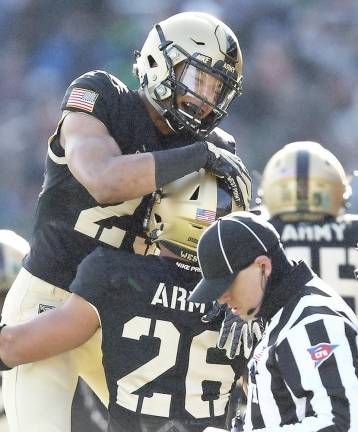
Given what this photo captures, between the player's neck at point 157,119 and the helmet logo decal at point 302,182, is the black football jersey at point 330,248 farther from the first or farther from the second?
the player's neck at point 157,119

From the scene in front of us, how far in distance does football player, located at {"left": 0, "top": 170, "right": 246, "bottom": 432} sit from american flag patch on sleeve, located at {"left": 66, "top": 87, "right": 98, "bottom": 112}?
0.47m

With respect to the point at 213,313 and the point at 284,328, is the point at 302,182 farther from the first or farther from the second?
the point at 284,328

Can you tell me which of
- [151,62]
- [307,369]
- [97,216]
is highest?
[151,62]

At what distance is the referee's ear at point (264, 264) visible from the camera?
2385 mm

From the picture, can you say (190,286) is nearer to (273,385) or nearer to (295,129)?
(273,385)

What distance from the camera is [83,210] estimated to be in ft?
11.1

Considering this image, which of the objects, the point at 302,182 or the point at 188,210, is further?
the point at 302,182

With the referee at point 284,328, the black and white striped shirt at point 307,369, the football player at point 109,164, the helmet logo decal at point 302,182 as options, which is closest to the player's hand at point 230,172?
the football player at point 109,164

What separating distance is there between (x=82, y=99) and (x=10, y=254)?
154cm

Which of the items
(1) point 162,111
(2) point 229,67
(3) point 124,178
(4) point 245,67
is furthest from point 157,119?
(4) point 245,67

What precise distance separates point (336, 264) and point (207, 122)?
910 mm

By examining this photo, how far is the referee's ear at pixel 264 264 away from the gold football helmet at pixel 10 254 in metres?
2.05

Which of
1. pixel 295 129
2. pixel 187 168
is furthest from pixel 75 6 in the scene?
pixel 187 168

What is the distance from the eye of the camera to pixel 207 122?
11.3 feet
